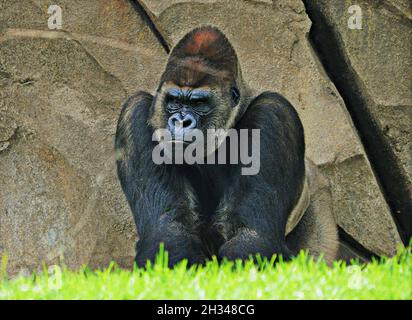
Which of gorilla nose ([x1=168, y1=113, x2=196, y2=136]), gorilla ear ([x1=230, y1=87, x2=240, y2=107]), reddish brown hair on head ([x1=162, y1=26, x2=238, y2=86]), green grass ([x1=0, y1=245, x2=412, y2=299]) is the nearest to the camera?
green grass ([x1=0, y1=245, x2=412, y2=299])

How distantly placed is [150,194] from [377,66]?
81.7 inches

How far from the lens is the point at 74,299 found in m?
3.31

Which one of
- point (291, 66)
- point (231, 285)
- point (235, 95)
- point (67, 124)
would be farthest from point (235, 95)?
point (231, 285)

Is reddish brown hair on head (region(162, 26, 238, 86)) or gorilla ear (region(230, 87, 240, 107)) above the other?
reddish brown hair on head (region(162, 26, 238, 86))

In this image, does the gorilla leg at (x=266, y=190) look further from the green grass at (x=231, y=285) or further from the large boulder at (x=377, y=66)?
the large boulder at (x=377, y=66)

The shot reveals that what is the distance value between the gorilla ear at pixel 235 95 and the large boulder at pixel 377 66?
4.59ft

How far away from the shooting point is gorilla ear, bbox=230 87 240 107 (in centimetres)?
509

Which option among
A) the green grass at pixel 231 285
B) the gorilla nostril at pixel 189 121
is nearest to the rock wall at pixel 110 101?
the gorilla nostril at pixel 189 121

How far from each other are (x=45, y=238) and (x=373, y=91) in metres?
2.37

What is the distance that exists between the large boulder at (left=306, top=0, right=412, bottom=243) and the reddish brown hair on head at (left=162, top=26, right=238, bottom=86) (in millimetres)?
1356

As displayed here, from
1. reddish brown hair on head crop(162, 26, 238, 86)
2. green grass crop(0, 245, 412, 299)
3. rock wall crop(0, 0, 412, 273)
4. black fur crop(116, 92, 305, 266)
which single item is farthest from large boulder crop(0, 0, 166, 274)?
green grass crop(0, 245, 412, 299)

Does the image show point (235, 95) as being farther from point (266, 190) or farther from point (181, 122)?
point (266, 190)

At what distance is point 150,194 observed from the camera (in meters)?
4.99

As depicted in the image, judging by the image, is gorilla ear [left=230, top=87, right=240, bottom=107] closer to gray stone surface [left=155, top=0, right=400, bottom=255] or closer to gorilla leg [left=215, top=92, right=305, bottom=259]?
gorilla leg [left=215, top=92, right=305, bottom=259]
